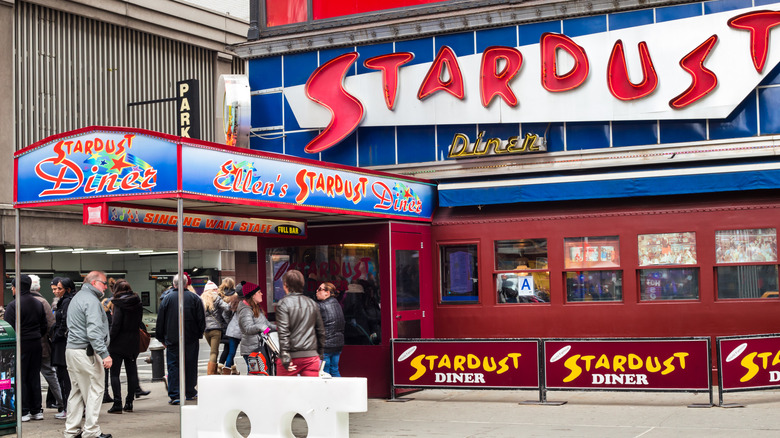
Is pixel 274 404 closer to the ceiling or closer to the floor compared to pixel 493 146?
closer to the floor

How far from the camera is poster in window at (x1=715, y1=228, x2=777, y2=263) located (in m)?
13.8

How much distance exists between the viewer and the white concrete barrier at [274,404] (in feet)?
30.4

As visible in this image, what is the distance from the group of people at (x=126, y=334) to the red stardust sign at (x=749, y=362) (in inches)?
200

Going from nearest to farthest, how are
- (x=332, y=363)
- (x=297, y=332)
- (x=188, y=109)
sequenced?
(x=297, y=332) → (x=332, y=363) → (x=188, y=109)

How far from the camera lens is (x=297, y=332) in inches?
437

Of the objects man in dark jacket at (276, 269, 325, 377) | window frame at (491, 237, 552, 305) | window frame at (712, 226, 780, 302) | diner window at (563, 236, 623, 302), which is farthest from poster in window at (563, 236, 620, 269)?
man in dark jacket at (276, 269, 325, 377)

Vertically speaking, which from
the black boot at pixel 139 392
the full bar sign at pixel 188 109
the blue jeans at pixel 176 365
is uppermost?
the full bar sign at pixel 188 109

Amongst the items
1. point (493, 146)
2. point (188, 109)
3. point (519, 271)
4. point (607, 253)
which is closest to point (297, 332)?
point (519, 271)

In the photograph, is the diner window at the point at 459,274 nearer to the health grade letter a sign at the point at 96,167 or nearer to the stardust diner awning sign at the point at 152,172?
the stardust diner awning sign at the point at 152,172

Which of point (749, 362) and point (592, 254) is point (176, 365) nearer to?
point (592, 254)

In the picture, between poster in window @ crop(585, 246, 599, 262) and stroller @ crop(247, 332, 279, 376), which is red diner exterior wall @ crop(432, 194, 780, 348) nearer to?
poster in window @ crop(585, 246, 599, 262)

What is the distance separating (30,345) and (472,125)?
7.77 m

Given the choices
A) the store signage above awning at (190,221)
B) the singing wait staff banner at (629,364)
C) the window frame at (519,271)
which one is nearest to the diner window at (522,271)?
the window frame at (519,271)

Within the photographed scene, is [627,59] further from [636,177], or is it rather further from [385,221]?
[385,221]
